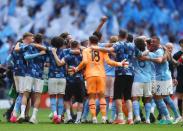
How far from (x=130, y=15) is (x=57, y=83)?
15504 millimetres

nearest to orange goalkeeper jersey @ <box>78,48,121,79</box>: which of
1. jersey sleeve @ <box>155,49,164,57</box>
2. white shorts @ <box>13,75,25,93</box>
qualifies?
jersey sleeve @ <box>155,49,164,57</box>

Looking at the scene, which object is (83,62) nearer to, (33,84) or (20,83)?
(33,84)

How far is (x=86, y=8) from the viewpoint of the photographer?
35.2 meters

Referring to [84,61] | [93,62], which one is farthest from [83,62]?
[93,62]

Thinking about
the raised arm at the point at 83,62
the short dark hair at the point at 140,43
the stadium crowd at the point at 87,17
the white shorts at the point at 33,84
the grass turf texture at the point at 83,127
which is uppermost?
the stadium crowd at the point at 87,17

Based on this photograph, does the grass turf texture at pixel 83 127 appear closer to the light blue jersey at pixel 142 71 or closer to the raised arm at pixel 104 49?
the light blue jersey at pixel 142 71

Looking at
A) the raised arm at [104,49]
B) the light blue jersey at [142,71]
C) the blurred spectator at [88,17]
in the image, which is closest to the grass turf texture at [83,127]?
the light blue jersey at [142,71]

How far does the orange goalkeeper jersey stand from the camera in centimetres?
1956

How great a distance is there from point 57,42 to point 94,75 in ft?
4.02

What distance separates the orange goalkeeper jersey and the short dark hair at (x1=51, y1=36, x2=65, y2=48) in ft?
2.12

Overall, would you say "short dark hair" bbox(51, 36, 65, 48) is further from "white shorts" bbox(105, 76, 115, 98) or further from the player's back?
"white shorts" bbox(105, 76, 115, 98)

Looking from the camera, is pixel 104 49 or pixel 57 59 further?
pixel 57 59

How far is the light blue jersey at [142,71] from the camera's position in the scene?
1991 centimetres

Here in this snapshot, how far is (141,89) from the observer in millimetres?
19875
